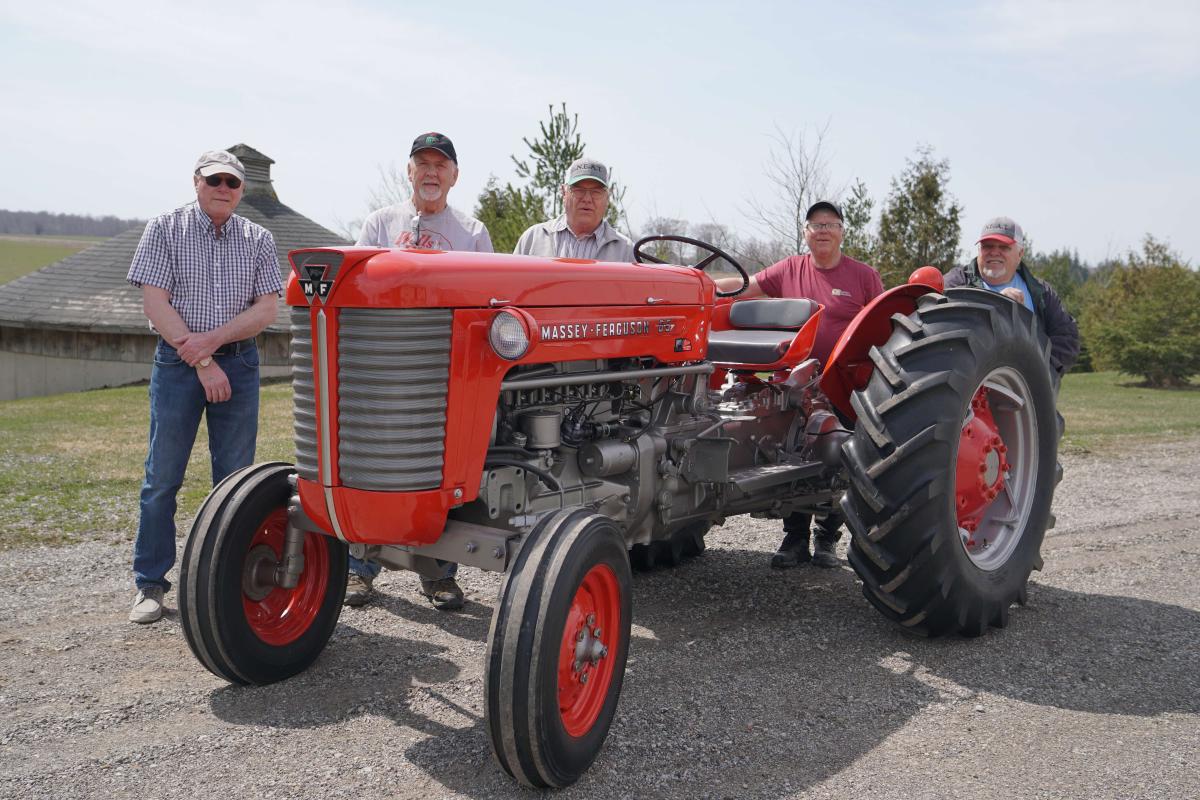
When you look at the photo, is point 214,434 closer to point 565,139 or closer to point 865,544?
point 865,544

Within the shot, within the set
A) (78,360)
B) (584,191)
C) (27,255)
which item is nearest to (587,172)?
(584,191)

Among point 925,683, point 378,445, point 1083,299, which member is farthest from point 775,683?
point 1083,299

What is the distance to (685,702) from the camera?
3.50 meters

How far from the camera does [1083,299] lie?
36.7 m

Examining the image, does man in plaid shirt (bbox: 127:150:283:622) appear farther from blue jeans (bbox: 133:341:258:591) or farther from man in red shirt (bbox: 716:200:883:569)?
man in red shirt (bbox: 716:200:883:569)

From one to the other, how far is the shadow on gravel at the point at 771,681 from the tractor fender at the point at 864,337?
0.99 m

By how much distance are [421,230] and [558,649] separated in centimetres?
239

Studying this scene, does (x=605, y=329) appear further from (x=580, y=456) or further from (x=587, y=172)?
(x=587, y=172)

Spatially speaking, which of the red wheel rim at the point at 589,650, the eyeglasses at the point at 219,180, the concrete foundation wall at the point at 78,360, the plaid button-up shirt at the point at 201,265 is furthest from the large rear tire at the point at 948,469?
the concrete foundation wall at the point at 78,360

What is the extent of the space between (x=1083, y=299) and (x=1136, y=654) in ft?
119

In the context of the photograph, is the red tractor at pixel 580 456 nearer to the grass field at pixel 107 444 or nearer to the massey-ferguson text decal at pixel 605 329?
the massey-ferguson text decal at pixel 605 329

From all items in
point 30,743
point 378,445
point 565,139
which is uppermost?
point 565,139

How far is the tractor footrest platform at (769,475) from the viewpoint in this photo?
4148mm

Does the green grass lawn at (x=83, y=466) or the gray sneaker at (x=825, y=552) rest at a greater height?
the gray sneaker at (x=825, y=552)
